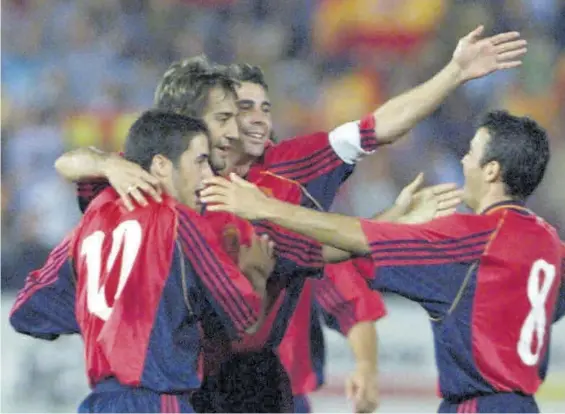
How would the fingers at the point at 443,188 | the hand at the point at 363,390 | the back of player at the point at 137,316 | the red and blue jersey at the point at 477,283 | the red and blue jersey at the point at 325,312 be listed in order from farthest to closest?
the red and blue jersey at the point at 325,312 → the hand at the point at 363,390 → the fingers at the point at 443,188 → the red and blue jersey at the point at 477,283 → the back of player at the point at 137,316

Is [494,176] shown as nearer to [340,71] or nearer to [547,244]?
[547,244]

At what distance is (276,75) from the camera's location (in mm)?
7734

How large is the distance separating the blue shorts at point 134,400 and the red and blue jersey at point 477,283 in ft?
2.21

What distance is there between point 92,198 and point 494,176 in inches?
52.4

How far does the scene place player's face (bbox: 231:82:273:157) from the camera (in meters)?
4.49

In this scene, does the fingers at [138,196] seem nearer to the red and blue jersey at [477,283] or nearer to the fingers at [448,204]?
the red and blue jersey at [477,283]

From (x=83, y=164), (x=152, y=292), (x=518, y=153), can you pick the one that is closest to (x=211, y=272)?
(x=152, y=292)

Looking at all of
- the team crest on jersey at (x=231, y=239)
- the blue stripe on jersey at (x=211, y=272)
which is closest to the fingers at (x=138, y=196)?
the blue stripe on jersey at (x=211, y=272)

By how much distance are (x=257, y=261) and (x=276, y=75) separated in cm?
396

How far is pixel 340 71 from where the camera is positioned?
7.58 meters

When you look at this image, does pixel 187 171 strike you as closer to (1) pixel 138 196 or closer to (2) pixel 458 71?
(1) pixel 138 196

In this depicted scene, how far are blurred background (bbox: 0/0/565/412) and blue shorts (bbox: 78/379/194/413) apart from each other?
3334 mm

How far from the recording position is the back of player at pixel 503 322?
3.59m

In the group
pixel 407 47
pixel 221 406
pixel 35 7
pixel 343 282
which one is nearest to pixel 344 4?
pixel 407 47
